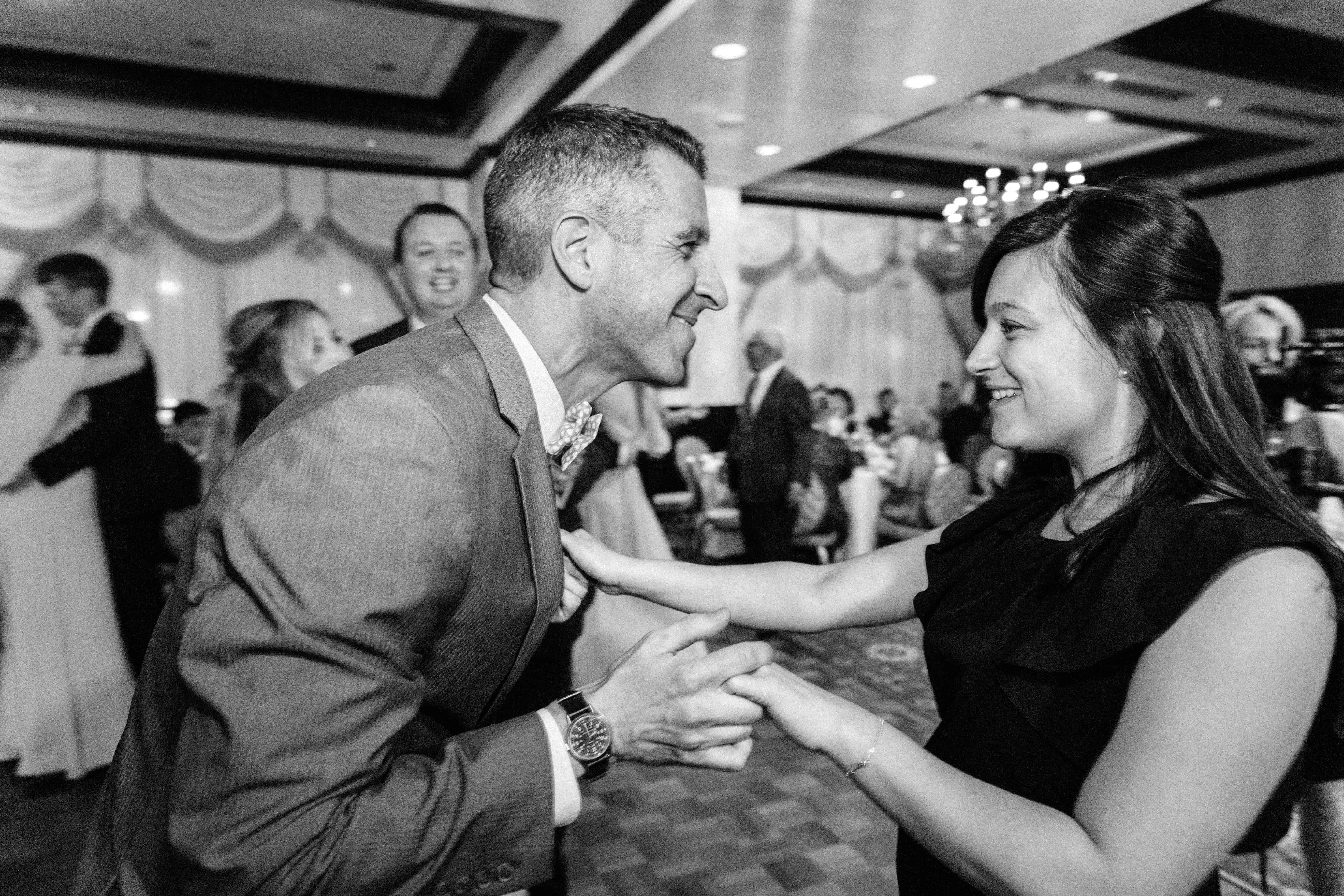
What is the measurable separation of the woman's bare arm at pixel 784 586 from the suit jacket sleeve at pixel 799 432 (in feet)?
12.3

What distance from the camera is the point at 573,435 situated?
149cm

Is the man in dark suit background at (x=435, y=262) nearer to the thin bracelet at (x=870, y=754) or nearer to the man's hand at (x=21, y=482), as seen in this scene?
the man's hand at (x=21, y=482)

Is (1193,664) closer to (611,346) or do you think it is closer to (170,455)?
(611,346)

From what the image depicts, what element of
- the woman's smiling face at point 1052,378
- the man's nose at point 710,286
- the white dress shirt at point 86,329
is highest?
A: the white dress shirt at point 86,329

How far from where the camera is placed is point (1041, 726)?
1.21 m

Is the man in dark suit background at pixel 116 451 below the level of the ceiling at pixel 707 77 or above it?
below

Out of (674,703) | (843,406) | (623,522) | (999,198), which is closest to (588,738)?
(674,703)

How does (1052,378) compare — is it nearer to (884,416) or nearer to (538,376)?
(538,376)

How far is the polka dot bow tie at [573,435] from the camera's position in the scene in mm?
1449

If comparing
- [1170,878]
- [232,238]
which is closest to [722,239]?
[232,238]

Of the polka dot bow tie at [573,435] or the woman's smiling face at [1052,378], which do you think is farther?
the polka dot bow tie at [573,435]

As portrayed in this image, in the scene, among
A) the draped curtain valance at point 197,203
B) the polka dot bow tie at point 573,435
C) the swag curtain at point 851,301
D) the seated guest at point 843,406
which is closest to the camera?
the polka dot bow tie at point 573,435

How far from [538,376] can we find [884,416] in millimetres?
9764

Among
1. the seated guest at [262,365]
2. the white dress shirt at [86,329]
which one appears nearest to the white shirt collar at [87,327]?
the white dress shirt at [86,329]
